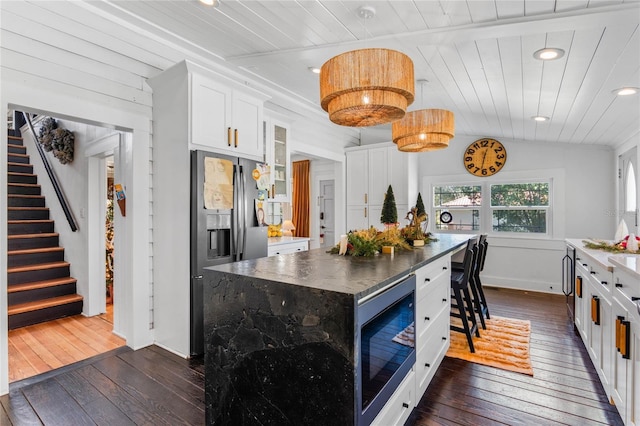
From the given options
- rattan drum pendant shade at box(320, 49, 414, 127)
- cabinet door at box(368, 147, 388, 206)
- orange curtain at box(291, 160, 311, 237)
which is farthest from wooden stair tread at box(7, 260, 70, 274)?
cabinet door at box(368, 147, 388, 206)

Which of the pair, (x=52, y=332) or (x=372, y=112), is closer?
(x=372, y=112)

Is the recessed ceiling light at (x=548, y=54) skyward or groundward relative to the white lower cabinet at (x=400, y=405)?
skyward

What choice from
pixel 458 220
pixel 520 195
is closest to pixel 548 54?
pixel 520 195

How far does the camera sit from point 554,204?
5363mm

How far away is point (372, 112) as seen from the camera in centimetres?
216

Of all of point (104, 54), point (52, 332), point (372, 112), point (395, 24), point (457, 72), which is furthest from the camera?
point (52, 332)

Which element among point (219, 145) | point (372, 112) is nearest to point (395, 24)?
point (372, 112)

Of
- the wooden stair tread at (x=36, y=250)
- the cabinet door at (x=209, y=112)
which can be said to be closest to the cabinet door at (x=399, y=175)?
the cabinet door at (x=209, y=112)

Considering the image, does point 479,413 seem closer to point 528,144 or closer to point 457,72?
point 457,72

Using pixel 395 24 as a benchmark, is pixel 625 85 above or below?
below

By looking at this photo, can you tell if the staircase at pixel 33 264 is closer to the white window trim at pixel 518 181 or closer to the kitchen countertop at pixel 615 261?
the kitchen countertop at pixel 615 261

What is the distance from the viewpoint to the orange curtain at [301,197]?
706 centimetres

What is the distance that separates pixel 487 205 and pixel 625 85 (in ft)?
11.5

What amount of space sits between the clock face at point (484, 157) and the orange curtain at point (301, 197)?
10.1ft
